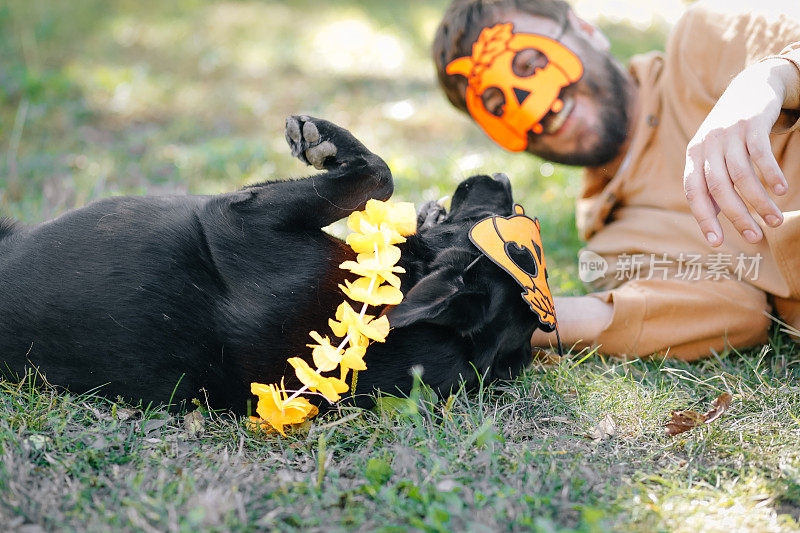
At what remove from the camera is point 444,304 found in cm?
184

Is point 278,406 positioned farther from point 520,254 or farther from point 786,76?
point 786,76

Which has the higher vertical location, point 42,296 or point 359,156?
point 359,156

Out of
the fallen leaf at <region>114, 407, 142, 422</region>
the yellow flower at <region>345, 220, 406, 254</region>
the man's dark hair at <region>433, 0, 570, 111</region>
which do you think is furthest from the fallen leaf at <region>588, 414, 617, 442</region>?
the man's dark hair at <region>433, 0, 570, 111</region>

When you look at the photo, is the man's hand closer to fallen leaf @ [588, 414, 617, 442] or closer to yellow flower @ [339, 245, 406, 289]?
fallen leaf @ [588, 414, 617, 442]

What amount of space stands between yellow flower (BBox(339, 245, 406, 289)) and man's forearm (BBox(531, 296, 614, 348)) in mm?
871

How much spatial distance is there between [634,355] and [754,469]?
80cm

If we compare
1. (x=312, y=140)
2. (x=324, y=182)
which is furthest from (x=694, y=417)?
(x=312, y=140)

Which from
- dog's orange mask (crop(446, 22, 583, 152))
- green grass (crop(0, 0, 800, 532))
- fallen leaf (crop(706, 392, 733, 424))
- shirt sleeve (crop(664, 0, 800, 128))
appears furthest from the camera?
dog's orange mask (crop(446, 22, 583, 152))

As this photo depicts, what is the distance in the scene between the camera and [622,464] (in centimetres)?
180

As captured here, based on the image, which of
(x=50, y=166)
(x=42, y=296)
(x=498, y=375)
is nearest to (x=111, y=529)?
(x=42, y=296)

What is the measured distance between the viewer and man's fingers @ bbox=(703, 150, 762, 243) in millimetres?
1779

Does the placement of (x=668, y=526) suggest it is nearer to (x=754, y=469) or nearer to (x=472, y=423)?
(x=754, y=469)

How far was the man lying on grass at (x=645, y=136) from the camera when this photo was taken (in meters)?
2.49

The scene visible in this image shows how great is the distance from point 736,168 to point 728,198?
9cm
